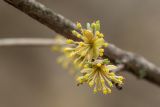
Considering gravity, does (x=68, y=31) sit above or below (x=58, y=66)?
above

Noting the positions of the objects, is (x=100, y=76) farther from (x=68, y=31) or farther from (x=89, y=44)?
(x=68, y=31)

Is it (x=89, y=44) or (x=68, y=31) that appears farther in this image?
(x=68, y=31)

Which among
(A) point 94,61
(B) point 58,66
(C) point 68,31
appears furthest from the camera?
(B) point 58,66

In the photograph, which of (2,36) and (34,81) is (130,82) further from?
(2,36)

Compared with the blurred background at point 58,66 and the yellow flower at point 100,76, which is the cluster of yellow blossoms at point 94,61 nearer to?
the yellow flower at point 100,76

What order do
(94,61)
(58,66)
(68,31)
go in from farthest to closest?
(58,66) → (68,31) → (94,61)

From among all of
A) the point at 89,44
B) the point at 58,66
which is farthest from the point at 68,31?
the point at 58,66
